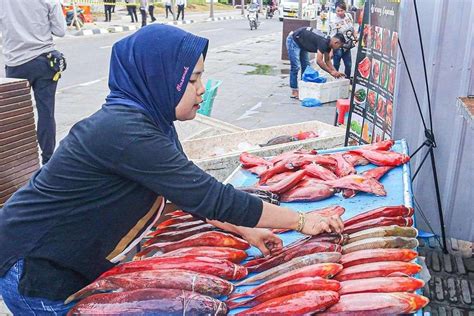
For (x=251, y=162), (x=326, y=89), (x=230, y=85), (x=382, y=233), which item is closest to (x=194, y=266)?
(x=382, y=233)

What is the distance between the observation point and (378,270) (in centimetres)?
220

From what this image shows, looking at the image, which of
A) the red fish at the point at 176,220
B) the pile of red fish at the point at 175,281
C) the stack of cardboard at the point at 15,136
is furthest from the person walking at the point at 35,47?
the pile of red fish at the point at 175,281

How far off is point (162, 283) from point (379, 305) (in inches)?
35.0

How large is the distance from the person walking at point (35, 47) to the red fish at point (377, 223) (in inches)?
160

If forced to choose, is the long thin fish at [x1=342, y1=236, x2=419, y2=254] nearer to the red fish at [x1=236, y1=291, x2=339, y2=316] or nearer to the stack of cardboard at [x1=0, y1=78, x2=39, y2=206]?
the red fish at [x1=236, y1=291, x2=339, y2=316]

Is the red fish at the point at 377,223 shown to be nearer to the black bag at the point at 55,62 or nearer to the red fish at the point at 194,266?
the red fish at the point at 194,266

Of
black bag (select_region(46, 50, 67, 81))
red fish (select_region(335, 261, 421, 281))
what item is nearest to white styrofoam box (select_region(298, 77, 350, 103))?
black bag (select_region(46, 50, 67, 81))

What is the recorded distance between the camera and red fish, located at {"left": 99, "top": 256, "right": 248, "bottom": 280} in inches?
92.0

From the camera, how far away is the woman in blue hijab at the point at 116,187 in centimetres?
199

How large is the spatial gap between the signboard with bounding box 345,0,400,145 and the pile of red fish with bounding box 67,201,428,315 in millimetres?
1848

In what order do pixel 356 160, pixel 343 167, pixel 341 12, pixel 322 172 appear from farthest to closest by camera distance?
1. pixel 341 12
2. pixel 356 160
3. pixel 343 167
4. pixel 322 172

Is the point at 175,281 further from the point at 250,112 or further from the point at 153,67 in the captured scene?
the point at 250,112

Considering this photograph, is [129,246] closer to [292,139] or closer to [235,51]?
[292,139]

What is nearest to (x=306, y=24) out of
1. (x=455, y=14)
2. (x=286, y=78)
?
(x=286, y=78)
